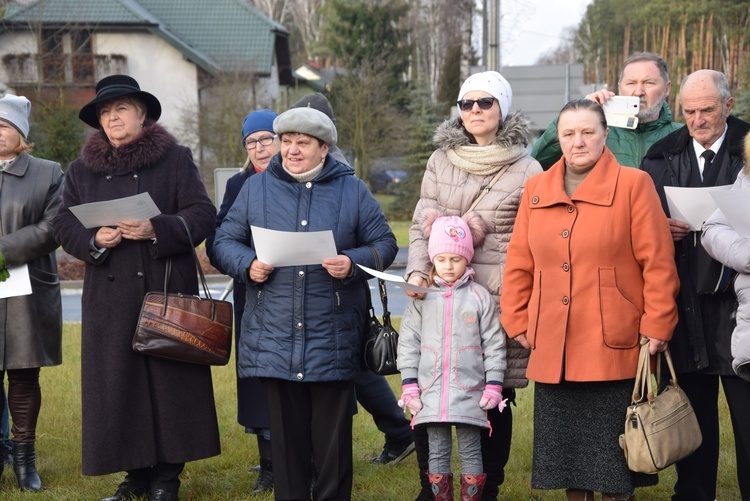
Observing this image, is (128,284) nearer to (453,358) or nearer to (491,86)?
(453,358)

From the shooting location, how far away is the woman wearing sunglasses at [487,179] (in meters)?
5.18

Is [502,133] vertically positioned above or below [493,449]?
above

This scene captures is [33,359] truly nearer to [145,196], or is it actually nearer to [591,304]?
[145,196]

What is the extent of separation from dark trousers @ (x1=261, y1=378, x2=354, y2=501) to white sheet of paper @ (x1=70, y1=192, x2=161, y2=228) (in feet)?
3.64

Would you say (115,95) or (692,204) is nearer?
(692,204)

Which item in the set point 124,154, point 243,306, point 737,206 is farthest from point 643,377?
point 124,154

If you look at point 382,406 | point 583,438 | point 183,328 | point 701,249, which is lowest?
point 382,406

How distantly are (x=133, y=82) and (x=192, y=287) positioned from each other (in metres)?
1.21

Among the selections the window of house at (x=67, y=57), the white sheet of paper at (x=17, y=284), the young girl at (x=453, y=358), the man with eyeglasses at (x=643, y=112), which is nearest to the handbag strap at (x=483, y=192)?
the young girl at (x=453, y=358)

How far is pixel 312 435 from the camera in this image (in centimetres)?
531

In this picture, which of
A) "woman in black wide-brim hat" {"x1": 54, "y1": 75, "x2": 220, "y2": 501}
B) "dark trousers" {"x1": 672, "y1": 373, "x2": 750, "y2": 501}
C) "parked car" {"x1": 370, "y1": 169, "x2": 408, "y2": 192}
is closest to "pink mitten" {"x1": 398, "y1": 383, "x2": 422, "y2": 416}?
"woman in black wide-brim hat" {"x1": 54, "y1": 75, "x2": 220, "y2": 501}

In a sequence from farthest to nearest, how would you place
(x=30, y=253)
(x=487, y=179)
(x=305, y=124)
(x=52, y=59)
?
1. (x=52, y=59)
2. (x=30, y=253)
3. (x=487, y=179)
4. (x=305, y=124)

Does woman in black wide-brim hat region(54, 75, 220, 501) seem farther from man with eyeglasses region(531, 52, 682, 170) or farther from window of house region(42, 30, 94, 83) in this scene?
window of house region(42, 30, 94, 83)

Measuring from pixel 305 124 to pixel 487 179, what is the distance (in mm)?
991
